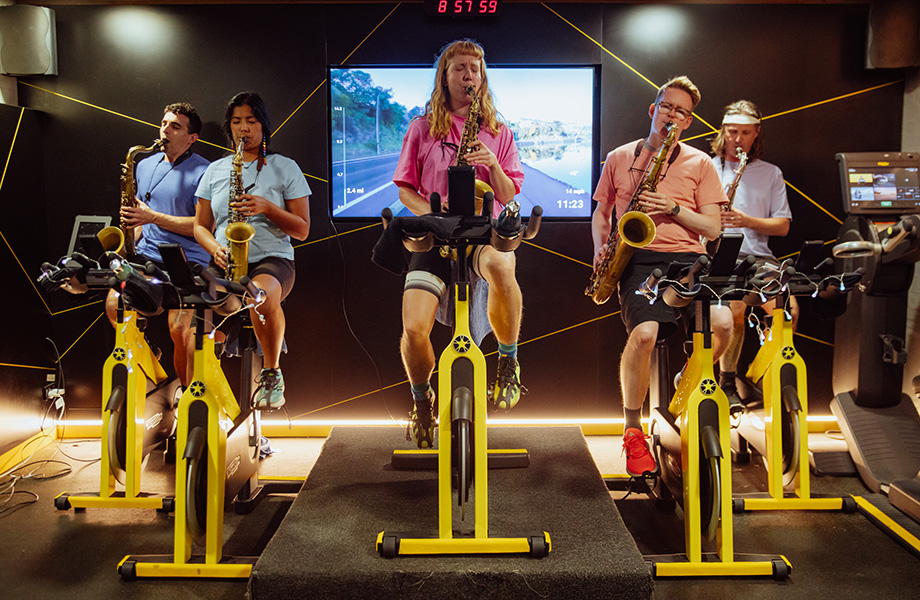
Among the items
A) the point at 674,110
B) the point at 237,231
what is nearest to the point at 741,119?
the point at 674,110

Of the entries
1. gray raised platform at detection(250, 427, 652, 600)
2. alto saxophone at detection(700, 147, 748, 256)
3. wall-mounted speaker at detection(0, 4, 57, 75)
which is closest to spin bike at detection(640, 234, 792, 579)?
gray raised platform at detection(250, 427, 652, 600)

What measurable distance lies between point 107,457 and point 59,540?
41 cm

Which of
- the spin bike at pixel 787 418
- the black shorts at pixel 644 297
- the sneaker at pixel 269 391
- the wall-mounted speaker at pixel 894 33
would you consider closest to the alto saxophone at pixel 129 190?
the sneaker at pixel 269 391

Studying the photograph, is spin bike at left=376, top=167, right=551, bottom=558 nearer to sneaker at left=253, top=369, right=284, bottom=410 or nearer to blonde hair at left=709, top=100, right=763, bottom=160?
sneaker at left=253, top=369, right=284, bottom=410

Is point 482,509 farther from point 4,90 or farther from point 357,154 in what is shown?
point 4,90

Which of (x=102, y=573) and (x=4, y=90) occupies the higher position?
(x=4, y=90)

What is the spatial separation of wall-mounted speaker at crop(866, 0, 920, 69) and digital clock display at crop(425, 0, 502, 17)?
2.46 meters

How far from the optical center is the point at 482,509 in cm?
258

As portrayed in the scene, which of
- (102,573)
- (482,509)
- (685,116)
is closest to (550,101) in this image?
(685,116)

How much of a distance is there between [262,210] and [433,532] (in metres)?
2.11

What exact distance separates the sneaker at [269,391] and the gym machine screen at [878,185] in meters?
3.32

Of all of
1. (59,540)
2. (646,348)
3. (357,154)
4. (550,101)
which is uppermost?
(550,101)

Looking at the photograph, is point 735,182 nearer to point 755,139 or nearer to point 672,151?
point 755,139

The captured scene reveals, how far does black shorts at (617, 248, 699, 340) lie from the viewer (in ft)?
11.3
